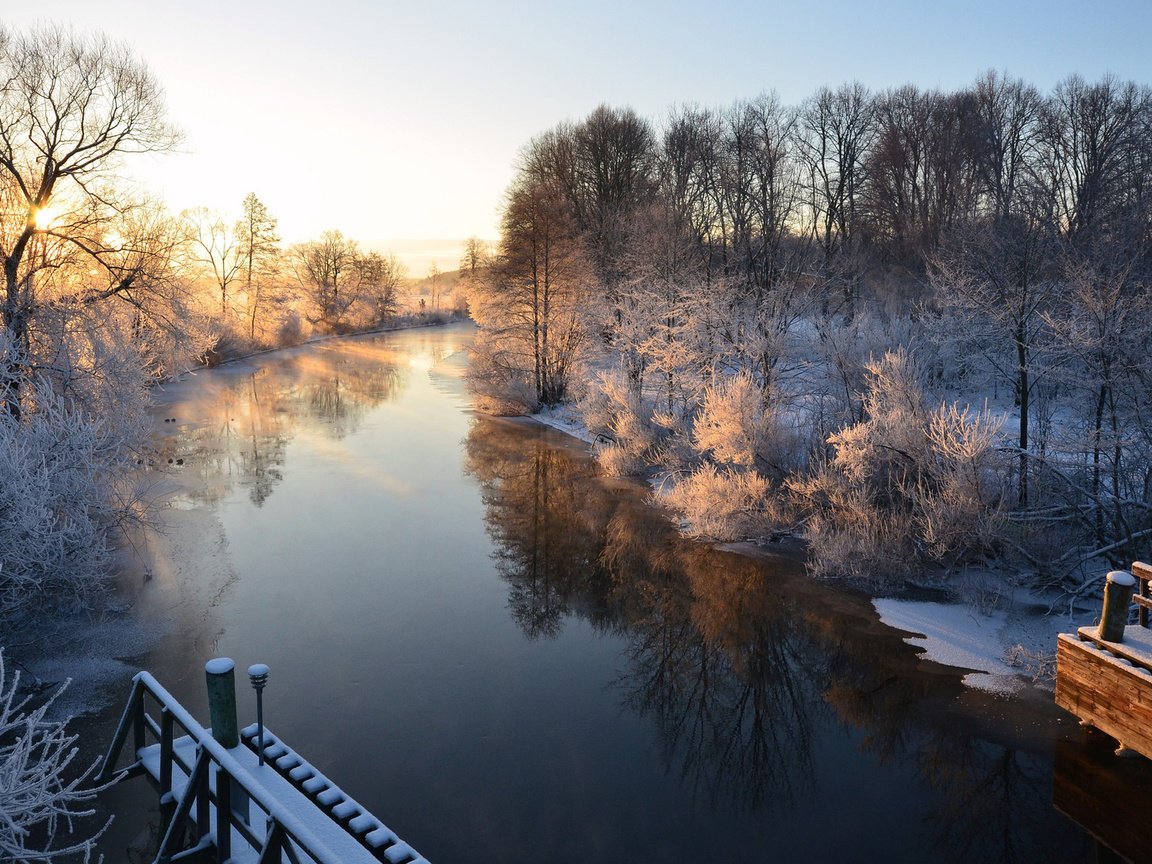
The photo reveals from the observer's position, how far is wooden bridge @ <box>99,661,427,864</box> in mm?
5688

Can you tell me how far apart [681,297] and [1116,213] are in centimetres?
1070

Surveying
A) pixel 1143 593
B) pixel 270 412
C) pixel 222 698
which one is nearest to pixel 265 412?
pixel 270 412

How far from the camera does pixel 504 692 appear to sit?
31.7ft

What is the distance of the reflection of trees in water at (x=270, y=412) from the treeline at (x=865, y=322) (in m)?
6.28

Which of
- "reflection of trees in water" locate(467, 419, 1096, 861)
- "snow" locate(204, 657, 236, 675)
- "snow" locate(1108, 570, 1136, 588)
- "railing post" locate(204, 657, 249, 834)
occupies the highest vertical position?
"snow" locate(1108, 570, 1136, 588)

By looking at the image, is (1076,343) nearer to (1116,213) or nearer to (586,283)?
(1116,213)

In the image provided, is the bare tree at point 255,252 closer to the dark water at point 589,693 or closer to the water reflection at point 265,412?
the water reflection at point 265,412

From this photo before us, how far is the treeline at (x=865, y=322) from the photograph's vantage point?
12648 millimetres

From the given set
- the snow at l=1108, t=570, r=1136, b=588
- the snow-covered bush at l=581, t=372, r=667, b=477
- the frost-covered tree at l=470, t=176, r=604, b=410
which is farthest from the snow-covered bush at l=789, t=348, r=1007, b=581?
the frost-covered tree at l=470, t=176, r=604, b=410

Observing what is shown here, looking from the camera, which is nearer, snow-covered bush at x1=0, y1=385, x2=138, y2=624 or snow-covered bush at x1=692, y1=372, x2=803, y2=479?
snow-covered bush at x1=0, y1=385, x2=138, y2=624

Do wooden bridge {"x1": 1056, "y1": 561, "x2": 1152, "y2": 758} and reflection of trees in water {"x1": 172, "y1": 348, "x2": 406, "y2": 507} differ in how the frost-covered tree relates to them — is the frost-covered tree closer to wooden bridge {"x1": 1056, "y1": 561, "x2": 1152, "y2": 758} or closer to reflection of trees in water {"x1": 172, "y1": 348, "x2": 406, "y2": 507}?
reflection of trees in water {"x1": 172, "y1": 348, "x2": 406, "y2": 507}

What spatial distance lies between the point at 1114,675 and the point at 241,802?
321 inches

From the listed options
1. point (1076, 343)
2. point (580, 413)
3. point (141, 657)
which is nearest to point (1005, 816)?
point (1076, 343)

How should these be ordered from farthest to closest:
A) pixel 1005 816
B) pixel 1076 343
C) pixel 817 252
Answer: pixel 817 252 < pixel 1076 343 < pixel 1005 816
